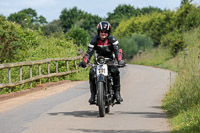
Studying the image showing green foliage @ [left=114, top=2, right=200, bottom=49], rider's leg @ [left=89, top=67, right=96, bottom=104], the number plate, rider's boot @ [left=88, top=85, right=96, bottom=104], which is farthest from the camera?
green foliage @ [left=114, top=2, right=200, bottom=49]

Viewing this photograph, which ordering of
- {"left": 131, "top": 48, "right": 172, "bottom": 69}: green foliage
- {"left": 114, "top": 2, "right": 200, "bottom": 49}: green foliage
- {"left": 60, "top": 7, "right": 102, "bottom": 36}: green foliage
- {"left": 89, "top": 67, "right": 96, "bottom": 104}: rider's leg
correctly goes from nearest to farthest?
{"left": 89, "top": 67, "right": 96, "bottom": 104}: rider's leg
{"left": 114, "top": 2, "right": 200, "bottom": 49}: green foliage
{"left": 131, "top": 48, "right": 172, "bottom": 69}: green foliage
{"left": 60, "top": 7, "right": 102, "bottom": 36}: green foliage

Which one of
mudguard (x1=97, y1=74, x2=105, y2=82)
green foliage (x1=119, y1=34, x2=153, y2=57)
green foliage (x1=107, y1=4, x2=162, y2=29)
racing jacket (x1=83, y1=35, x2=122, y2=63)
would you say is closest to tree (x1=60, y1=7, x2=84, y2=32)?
green foliage (x1=107, y1=4, x2=162, y2=29)

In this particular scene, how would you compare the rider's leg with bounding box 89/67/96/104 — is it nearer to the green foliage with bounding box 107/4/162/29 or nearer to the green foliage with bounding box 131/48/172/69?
the green foliage with bounding box 131/48/172/69

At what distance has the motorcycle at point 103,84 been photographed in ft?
30.8

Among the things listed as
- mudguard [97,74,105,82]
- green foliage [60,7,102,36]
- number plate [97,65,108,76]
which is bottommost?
mudguard [97,74,105,82]

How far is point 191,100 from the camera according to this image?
9.99 m

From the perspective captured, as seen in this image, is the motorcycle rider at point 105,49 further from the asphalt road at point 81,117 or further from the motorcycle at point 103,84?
the asphalt road at point 81,117

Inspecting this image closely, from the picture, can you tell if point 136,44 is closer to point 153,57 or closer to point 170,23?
point 170,23

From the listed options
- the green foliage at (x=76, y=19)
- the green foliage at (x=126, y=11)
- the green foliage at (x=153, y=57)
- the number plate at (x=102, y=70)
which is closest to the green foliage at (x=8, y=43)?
the number plate at (x=102, y=70)

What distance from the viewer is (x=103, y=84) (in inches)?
376

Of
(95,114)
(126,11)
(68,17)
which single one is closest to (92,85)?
(95,114)

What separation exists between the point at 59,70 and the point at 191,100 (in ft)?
43.8

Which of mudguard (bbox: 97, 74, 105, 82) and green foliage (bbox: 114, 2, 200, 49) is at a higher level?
green foliage (bbox: 114, 2, 200, 49)

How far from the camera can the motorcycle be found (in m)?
9.39
